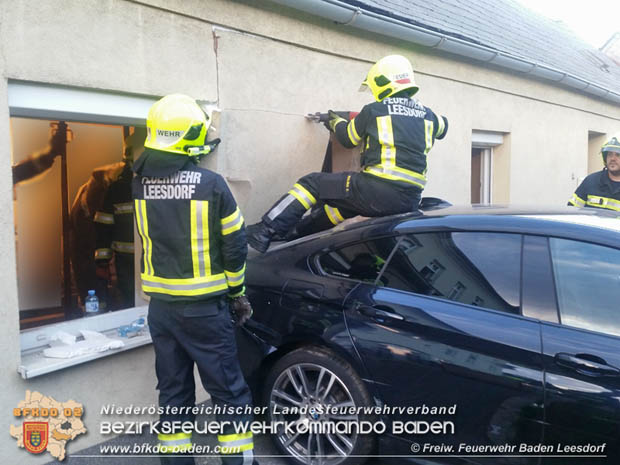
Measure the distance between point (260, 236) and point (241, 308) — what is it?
858 millimetres

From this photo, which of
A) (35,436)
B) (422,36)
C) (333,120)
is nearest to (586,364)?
(333,120)

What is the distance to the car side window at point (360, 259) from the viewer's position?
10.7ft

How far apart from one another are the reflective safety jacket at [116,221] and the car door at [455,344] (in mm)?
3039

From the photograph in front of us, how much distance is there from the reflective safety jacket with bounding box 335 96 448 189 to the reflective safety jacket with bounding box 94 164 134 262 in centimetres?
234

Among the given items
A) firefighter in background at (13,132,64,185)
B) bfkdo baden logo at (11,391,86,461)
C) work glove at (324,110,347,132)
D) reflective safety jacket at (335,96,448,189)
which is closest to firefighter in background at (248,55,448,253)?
reflective safety jacket at (335,96,448,189)

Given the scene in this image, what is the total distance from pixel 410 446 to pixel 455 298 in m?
0.81

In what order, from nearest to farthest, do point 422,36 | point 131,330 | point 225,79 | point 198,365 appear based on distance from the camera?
point 198,365 < point 131,330 < point 225,79 < point 422,36

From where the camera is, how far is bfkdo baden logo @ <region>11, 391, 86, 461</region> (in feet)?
10.7

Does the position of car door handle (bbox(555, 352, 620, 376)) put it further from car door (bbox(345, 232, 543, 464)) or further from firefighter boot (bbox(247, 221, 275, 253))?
firefighter boot (bbox(247, 221, 275, 253))

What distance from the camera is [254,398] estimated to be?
11.8 ft

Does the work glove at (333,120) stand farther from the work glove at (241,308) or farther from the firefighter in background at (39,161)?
the firefighter in background at (39,161)

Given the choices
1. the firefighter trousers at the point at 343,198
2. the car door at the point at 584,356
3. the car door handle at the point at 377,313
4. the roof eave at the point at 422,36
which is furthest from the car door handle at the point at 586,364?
the roof eave at the point at 422,36

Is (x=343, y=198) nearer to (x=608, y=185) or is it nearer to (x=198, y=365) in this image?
(x=198, y=365)

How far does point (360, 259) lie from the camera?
3.33 meters
